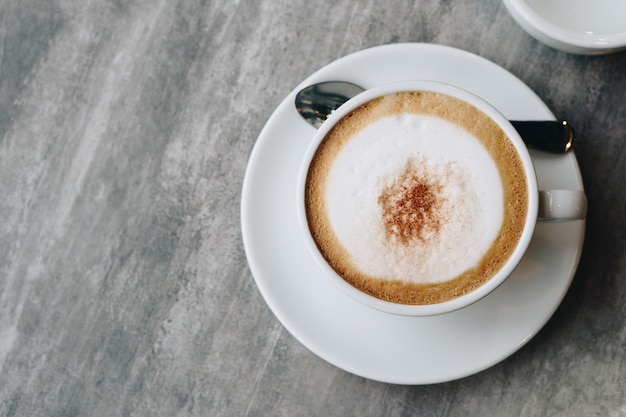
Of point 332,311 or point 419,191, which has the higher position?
point 419,191

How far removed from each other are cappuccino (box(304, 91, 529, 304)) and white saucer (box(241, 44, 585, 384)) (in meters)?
0.17

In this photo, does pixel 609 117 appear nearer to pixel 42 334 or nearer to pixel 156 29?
pixel 156 29

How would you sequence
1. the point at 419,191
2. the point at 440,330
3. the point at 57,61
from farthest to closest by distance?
the point at 57,61 → the point at 440,330 → the point at 419,191

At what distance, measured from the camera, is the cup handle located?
100cm

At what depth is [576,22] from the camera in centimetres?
129

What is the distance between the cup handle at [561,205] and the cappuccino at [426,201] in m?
0.03

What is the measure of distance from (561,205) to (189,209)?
0.74 meters

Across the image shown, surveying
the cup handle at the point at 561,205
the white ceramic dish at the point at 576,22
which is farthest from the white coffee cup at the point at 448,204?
the white ceramic dish at the point at 576,22

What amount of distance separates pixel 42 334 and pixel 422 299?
85 cm

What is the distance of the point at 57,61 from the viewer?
1.42 m

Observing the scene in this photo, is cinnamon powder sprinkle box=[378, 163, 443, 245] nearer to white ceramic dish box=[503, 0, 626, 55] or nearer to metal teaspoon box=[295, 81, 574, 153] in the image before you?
metal teaspoon box=[295, 81, 574, 153]

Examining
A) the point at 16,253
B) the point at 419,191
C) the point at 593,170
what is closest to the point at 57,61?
the point at 16,253

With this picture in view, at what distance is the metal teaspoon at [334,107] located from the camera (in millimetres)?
1139

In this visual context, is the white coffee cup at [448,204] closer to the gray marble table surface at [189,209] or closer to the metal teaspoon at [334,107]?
the metal teaspoon at [334,107]
